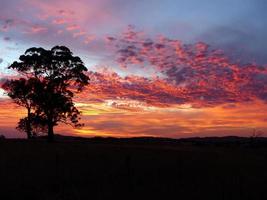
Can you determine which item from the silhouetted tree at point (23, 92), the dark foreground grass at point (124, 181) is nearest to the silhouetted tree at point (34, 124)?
the silhouetted tree at point (23, 92)

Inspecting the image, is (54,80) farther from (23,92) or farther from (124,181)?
(124,181)

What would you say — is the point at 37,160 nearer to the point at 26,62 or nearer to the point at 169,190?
the point at 169,190

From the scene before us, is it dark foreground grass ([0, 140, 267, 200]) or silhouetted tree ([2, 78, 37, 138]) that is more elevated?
silhouetted tree ([2, 78, 37, 138])

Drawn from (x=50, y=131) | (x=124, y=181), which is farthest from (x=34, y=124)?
(x=124, y=181)

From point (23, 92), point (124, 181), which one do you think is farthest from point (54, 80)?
point (124, 181)

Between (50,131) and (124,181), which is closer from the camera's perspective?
(124,181)

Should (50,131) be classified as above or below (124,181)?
above

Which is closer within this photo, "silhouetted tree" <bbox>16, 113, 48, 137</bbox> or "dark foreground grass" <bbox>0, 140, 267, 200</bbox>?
"dark foreground grass" <bbox>0, 140, 267, 200</bbox>

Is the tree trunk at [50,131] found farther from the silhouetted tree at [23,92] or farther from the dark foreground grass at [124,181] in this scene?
the dark foreground grass at [124,181]

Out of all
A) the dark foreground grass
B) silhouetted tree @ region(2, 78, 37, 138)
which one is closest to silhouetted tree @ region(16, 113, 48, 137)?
silhouetted tree @ region(2, 78, 37, 138)

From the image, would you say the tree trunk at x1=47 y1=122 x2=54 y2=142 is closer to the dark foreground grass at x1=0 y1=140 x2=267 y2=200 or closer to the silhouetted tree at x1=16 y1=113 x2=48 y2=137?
the silhouetted tree at x1=16 y1=113 x2=48 y2=137

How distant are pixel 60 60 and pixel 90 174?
3933 cm

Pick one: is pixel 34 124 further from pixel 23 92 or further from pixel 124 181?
pixel 124 181

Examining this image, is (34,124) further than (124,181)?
Yes
